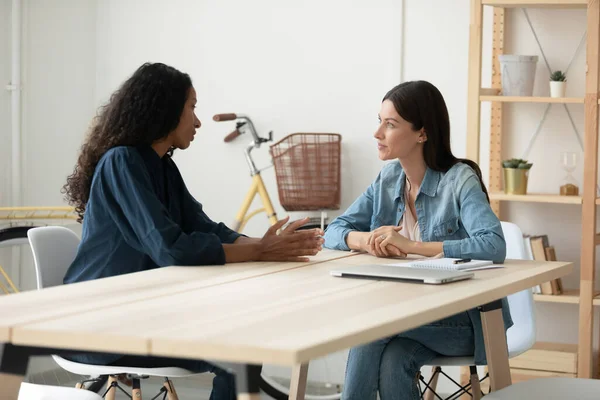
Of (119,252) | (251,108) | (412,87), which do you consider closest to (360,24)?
(251,108)

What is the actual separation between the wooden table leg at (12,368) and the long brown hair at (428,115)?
137 centimetres

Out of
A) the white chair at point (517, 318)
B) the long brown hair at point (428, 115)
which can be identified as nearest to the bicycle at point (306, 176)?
the white chair at point (517, 318)

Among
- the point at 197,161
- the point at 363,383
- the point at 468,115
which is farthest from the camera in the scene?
the point at 197,161

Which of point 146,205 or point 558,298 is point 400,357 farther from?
point 558,298

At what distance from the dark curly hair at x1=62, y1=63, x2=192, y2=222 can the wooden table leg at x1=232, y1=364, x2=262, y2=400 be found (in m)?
1.12

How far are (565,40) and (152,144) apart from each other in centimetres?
205

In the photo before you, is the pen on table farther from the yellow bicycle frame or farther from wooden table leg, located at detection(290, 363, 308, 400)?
the yellow bicycle frame

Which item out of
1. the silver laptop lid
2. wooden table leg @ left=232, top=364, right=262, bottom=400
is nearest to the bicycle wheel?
the silver laptop lid

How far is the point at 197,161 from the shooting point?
459 cm

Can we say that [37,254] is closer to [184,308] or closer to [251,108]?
[184,308]

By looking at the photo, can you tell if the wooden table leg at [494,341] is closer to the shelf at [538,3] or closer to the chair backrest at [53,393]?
the chair backrest at [53,393]

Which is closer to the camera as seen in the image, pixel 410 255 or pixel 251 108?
pixel 410 255

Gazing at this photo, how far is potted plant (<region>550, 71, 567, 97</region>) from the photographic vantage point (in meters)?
3.71

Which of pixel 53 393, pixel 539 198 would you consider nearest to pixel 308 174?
pixel 539 198
